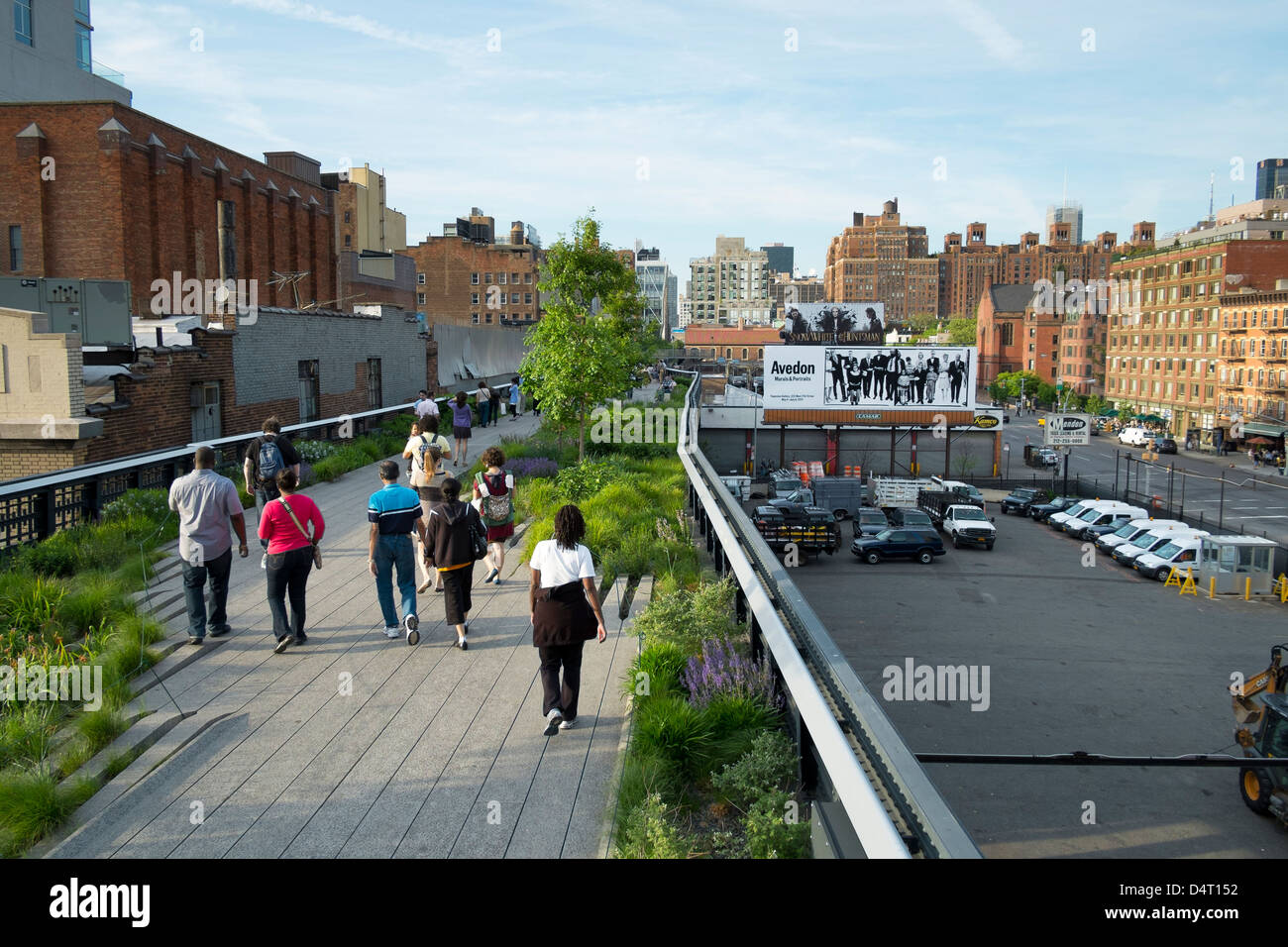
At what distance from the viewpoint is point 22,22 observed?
138ft

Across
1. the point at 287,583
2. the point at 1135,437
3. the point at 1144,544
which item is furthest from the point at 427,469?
the point at 1135,437

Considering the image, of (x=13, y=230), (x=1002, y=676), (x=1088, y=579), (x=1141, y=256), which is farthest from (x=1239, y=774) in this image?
(x=1141, y=256)

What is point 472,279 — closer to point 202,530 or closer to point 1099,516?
point 1099,516

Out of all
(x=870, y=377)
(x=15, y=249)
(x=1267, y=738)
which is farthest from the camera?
(x=870, y=377)

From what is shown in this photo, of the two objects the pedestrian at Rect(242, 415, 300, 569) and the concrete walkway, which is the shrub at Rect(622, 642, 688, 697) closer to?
the concrete walkway

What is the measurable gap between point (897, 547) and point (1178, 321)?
6991cm

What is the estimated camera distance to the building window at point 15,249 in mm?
29969

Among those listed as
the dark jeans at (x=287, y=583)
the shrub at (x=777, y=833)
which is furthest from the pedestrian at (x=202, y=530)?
the shrub at (x=777, y=833)

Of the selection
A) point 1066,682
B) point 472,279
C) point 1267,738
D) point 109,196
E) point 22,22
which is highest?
point 22,22

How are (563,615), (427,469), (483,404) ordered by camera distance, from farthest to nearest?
1. (483,404)
2. (427,469)
3. (563,615)

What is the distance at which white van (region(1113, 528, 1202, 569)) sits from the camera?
117 feet

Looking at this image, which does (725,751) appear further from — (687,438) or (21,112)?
(21,112)

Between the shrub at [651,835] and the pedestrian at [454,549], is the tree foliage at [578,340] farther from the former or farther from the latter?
the shrub at [651,835]

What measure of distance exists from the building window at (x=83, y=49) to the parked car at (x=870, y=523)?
43.1 meters
